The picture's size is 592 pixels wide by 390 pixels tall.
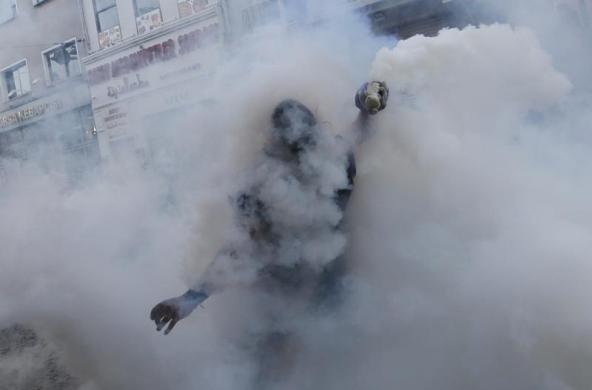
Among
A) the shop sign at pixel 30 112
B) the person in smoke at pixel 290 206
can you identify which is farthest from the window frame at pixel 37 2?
the person in smoke at pixel 290 206

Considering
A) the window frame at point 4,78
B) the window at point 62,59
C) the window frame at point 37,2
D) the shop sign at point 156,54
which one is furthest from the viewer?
the window frame at point 4,78

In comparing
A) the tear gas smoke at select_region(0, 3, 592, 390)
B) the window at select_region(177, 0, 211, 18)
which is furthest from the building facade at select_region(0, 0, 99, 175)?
the tear gas smoke at select_region(0, 3, 592, 390)

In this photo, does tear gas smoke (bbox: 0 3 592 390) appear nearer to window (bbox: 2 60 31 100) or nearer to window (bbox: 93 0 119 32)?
window (bbox: 93 0 119 32)

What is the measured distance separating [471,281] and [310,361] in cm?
93

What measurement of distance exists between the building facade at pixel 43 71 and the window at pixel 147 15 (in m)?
1.71

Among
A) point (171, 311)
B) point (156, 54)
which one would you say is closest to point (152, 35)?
point (156, 54)

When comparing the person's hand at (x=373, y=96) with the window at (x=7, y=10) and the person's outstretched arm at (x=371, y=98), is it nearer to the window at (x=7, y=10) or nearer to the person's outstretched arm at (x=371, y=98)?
the person's outstretched arm at (x=371, y=98)

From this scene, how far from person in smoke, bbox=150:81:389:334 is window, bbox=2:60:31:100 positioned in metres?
11.5

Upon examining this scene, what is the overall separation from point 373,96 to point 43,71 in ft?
37.7

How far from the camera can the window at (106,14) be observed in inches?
445

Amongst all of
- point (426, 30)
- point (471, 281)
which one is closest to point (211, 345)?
point (471, 281)

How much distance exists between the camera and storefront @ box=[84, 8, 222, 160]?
9477 mm

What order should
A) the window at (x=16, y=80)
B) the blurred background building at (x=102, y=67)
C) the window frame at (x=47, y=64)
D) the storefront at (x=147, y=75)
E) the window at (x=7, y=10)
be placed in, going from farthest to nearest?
the window at (x=16, y=80) < the window frame at (x=47, y=64) < the window at (x=7, y=10) < the storefront at (x=147, y=75) < the blurred background building at (x=102, y=67)

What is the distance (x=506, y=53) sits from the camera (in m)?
3.19
